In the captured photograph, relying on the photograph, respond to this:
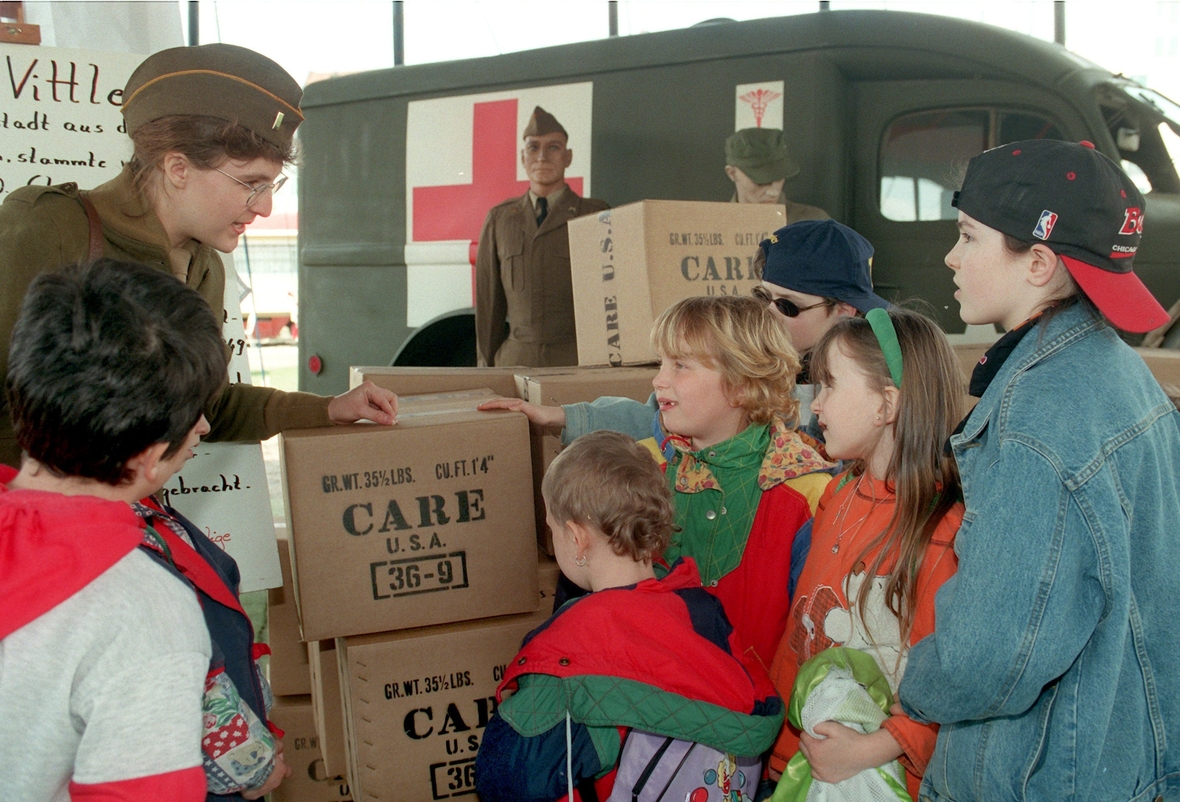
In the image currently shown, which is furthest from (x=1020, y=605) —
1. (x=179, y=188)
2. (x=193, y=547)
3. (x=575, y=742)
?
(x=179, y=188)

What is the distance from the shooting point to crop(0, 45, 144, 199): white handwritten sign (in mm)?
2055

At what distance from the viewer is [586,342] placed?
2434 millimetres

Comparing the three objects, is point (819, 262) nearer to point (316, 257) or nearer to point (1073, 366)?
point (1073, 366)

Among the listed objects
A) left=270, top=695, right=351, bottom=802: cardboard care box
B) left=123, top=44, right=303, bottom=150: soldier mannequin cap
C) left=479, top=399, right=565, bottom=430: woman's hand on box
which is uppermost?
left=123, top=44, right=303, bottom=150: soldier mannequin cap

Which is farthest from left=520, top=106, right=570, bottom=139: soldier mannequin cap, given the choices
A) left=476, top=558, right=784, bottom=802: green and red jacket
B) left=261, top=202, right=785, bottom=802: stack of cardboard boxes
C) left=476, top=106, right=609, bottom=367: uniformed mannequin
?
left=476, top=558, right=784, bottom=802: green and red jacket

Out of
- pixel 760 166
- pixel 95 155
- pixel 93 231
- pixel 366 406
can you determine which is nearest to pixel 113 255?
pixel 93 231

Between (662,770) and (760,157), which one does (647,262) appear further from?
(662,770)

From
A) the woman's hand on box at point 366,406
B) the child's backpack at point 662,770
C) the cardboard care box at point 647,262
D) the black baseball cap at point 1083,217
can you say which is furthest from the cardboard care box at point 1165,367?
the woman's hand on box at point 366,406

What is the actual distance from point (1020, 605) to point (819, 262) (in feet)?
3.60

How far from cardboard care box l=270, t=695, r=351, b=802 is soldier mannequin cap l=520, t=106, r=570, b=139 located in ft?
8.21

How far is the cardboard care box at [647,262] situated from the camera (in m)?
2.27

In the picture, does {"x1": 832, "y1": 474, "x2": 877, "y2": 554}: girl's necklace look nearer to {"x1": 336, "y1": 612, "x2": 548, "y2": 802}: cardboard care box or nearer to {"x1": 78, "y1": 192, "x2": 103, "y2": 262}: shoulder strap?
{"x1": 336, "y1": 612, "x2": 548, "y2": 802}: cardboard care box

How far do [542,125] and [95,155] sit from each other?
77.9 inches

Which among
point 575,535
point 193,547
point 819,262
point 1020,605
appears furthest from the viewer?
point 819,262
